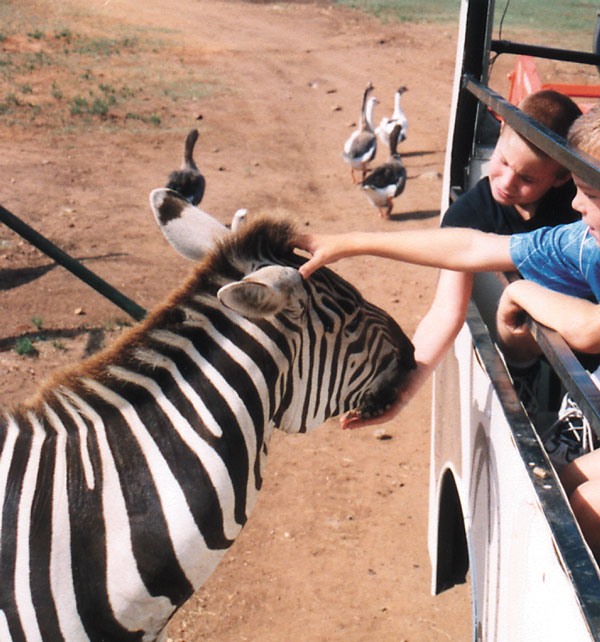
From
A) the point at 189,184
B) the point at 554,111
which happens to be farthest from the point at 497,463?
the point at 189,184

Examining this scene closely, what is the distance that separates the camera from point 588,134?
6.93 ft

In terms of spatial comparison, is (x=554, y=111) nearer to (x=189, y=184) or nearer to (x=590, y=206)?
(x=590, y=206)

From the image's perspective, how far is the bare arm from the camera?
1.91m

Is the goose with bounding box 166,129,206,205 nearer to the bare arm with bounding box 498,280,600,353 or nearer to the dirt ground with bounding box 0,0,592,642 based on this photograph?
the dirt ground with bounding box 0,0,592,642

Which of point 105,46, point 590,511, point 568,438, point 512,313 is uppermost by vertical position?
point 105,46

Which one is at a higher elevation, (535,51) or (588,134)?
(535,51)

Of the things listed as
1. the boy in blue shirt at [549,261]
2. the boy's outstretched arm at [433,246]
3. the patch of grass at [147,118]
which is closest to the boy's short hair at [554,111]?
Answer: the boy in blue shirt at [549,261]

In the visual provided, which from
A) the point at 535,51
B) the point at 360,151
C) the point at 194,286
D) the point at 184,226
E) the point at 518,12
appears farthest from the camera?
the point at 518,12

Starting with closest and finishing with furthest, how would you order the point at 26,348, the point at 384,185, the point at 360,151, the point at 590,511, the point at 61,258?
1. the point at 590,511
2. the point at 61,258
3. the point at 26,348
4. the point at 384,185
5. the point at 360,151

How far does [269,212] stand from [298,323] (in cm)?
37

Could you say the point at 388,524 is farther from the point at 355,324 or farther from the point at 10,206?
the point at 10,206

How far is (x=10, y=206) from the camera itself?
9.20 metres

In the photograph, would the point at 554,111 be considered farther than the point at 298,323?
Yes

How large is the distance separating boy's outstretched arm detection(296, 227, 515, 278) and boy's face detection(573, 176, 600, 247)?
348 millimetres
